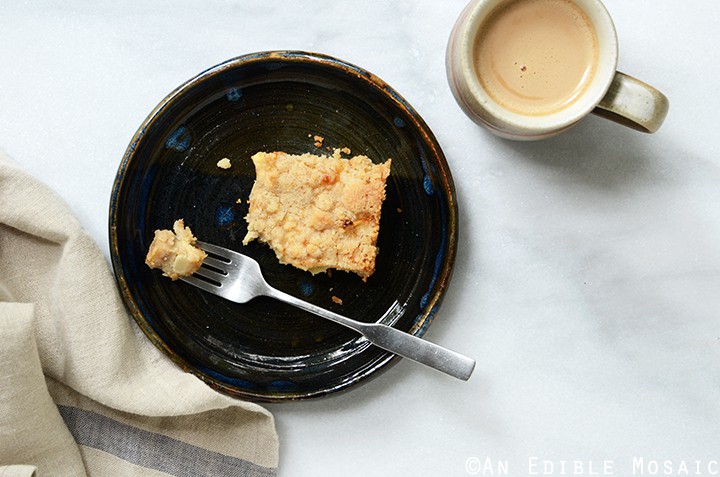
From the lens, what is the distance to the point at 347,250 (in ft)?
6.56

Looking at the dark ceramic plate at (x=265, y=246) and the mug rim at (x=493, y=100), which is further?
the dark ceramic plate at (x=265, y=246)

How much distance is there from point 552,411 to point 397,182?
88 centimetres

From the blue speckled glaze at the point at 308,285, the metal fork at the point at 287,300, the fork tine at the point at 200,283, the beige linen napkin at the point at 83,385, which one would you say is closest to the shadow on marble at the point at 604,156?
the metal fork at the point at 287,300

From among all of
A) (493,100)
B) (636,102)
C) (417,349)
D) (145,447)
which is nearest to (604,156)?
(636,102)

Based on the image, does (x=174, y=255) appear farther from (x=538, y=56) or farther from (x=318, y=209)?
(x=538, y=56)

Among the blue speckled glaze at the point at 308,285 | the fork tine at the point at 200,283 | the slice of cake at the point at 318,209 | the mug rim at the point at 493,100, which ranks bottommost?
the fork tine at the point at 200,283

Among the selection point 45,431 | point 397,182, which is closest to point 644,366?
point 397,182

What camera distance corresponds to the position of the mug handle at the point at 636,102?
6.00ft

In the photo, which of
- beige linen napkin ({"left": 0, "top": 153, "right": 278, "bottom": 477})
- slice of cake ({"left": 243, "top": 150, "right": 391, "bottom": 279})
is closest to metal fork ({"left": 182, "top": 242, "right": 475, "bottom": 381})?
slice of cake ({"left": 243, "top": 150, "right": 391, "bottom": 279})

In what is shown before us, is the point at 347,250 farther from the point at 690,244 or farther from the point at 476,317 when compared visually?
the point at 690,244

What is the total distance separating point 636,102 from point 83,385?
5.77 ft

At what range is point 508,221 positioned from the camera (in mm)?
2184

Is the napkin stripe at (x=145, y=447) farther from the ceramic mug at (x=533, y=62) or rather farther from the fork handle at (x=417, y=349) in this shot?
the ceramic mug at (x=533, y=62)

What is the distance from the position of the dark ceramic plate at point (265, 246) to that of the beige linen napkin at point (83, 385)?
11 cm
